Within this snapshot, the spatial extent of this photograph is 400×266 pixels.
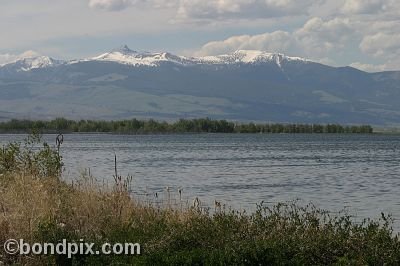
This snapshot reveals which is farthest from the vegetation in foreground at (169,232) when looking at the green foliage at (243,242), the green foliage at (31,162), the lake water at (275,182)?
the lake water at (275,182)

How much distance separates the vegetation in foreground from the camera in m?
13.4

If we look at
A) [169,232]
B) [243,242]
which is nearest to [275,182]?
[169,232]

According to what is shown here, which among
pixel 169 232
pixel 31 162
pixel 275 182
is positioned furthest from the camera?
pixel 275 182

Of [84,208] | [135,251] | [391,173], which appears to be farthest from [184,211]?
[391,173]

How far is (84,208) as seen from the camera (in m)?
18.5

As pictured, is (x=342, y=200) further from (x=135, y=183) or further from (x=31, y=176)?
(x=31, y=176)

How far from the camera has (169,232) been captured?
→ 51.3ft

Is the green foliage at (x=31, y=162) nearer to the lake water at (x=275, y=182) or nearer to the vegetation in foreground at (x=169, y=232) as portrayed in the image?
the vegetation in foreground at (x=169, y=232)

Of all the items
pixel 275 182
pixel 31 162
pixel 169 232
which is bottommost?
pixel 275 182

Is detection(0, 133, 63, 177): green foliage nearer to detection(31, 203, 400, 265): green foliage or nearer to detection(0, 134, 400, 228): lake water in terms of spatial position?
detection(0, 134, 400, 228): lake water

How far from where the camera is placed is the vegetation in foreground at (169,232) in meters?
13.4

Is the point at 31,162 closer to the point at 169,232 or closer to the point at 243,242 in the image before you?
the point at 169,232

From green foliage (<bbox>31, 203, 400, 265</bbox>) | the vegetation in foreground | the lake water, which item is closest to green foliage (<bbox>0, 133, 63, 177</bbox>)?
the vegetation in foreground

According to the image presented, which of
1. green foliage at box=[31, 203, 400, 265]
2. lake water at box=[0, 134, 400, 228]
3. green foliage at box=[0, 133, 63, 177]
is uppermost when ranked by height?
green foliage at box=[0, 133, 63, 177]
